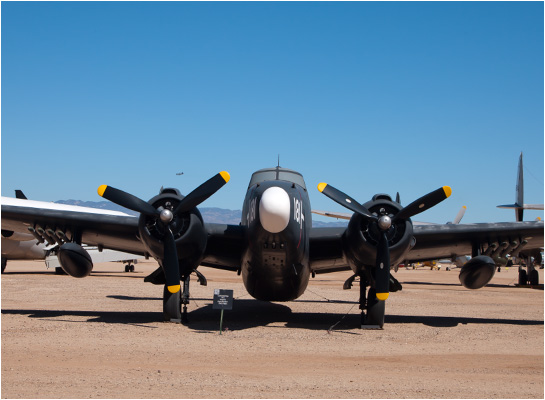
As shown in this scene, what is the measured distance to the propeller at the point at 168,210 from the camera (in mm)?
14141

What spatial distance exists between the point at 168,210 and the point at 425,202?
629 cm

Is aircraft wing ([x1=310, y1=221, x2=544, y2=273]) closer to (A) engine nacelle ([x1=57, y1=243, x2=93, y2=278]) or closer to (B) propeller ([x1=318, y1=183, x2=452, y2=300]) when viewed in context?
(B) propeller ([x1=318, y1=183, x2=452, y2=300])

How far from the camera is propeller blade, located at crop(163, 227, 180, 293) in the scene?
14211mm

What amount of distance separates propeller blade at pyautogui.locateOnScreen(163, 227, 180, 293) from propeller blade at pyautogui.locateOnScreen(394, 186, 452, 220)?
5442mm

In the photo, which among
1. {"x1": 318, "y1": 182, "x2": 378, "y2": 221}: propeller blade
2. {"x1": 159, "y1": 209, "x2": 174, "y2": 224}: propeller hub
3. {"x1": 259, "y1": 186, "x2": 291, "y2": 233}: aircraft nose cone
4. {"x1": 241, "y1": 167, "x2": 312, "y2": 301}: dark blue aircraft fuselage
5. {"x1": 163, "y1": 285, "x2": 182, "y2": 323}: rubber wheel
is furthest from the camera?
{"x1": 163, "y1": 285, "x2": 182, "y2": 323}: rubber wheel

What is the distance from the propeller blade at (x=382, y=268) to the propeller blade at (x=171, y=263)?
16.1ft

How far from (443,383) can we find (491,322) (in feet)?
31.4

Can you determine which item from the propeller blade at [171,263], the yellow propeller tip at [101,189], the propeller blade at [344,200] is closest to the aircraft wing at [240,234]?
the yellow propeller tip at [101,189]

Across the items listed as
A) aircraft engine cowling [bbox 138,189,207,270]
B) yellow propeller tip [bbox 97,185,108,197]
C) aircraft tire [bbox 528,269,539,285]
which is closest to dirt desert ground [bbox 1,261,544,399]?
aircraft engine cowling [bbox 138,189,207,270]

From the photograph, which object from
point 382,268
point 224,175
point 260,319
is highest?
point 224,175

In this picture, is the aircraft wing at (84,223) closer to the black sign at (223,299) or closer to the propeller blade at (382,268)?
the black sign at (223,299)

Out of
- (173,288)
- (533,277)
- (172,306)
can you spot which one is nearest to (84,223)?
(172,306)

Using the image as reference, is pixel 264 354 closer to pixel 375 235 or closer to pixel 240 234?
pixel 375 235

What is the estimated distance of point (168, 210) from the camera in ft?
46.5
